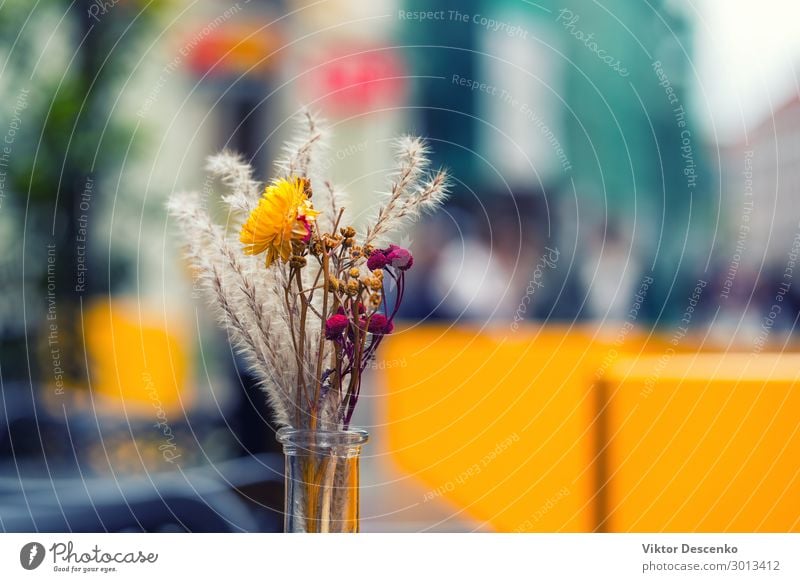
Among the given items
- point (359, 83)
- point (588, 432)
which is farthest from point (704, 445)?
point (359, 83)

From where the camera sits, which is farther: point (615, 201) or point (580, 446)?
point (615, 201)

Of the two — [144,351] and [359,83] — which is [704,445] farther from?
[144,351]

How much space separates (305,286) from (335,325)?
0.24ft

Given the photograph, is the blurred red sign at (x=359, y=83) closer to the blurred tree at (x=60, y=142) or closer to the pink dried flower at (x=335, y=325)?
the blurred tree at (x=60, y=142)

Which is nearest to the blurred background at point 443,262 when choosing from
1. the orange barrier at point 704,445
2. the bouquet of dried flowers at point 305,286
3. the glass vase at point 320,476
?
the orange barrier at point 704,445

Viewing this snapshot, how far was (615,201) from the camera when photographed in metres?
3.03

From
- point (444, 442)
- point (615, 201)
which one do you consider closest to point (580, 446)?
point (444, 442)

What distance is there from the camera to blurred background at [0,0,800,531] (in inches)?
55.0

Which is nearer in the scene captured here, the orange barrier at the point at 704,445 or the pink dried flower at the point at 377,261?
the pink dried flower at the point at 377,261

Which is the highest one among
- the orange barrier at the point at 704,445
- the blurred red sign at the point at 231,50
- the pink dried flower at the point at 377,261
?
the blurred red sign at the point at 231,50

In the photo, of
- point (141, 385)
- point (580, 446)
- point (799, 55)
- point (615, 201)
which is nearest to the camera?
point (799, 55)

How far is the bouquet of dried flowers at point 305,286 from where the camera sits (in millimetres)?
648
